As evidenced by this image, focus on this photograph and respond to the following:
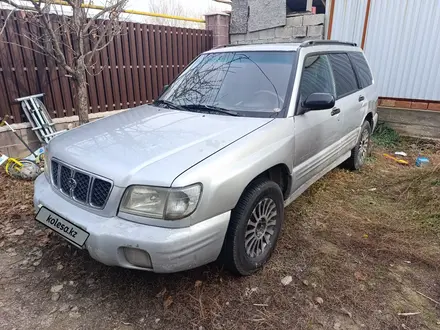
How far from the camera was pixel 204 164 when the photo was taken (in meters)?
2.02

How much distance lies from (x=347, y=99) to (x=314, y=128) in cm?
112

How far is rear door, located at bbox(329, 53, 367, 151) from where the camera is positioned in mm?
3766

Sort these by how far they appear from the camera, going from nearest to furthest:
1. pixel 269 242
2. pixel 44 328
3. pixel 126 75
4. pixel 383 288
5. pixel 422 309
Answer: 1. pixel 44 328
2. pixel 422 309
3. pixel 383 288
4. pixel 269 242
5. pixel 126 75

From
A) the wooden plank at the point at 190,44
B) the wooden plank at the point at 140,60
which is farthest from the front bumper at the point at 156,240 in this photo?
the wooden plank at the point at 190,44

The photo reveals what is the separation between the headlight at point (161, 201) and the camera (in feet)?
6.29

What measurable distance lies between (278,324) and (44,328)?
152 cm

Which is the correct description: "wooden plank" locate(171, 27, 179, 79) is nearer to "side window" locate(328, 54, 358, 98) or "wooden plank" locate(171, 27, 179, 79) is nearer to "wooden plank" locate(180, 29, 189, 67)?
"wooden plank" locate(180, 29, 189, 67)

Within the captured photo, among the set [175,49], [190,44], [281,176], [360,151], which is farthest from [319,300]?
[190,44]

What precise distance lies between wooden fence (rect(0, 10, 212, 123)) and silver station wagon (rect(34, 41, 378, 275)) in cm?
302

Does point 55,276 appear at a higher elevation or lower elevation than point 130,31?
lower

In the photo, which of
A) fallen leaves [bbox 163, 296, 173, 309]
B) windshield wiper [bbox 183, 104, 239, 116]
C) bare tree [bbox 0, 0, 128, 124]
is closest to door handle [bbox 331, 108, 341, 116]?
windshield wiper [bbox 183, 104, 239, 116]

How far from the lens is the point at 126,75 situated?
6.50 meters

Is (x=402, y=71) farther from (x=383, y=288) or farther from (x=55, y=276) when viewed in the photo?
(x=55, y=276)

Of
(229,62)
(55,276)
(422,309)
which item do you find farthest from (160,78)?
(422,309)
